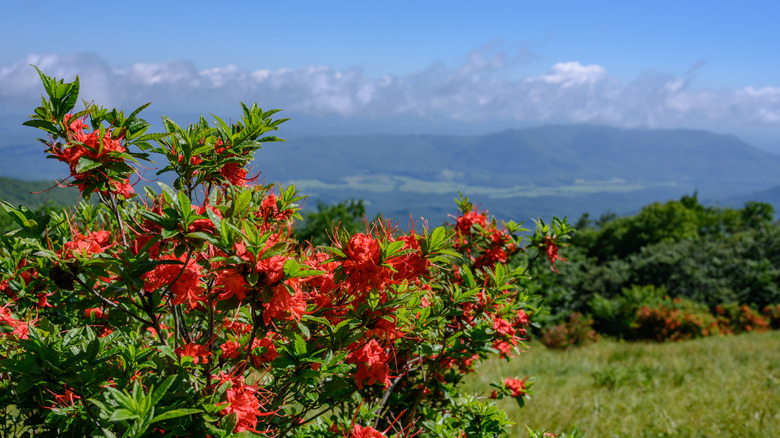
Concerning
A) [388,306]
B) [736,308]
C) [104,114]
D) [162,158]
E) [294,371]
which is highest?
[104,114]

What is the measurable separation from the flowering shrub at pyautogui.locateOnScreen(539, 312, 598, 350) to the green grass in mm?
2931

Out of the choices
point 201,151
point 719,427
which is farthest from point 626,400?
point 201,151

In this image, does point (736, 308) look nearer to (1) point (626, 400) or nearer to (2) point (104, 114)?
(1) point (626, 400)

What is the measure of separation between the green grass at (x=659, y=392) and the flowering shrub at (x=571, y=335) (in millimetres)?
2931

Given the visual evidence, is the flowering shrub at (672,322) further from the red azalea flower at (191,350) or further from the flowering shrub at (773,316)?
the red azalea flower at (191,350)

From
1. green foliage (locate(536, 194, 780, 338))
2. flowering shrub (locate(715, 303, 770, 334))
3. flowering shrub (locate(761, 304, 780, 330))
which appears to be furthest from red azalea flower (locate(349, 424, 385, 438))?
flowering shrub (locate(761, 304, 780, 330))

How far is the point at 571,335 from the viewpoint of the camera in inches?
566

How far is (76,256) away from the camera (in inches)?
64.4

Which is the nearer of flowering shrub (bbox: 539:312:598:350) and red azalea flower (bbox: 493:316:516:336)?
red azalea flower (bbox: 493:316:516:336)

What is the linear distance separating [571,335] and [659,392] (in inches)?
288

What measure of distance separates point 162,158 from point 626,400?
23.5 ft

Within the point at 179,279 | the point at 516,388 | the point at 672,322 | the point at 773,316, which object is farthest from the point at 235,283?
the point at 773,316

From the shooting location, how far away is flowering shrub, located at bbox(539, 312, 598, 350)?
14117 millimetres

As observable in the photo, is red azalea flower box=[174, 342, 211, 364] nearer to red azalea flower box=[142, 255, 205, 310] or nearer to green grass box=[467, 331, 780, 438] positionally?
red azalea flower box=[142, 255, 205, 310]
